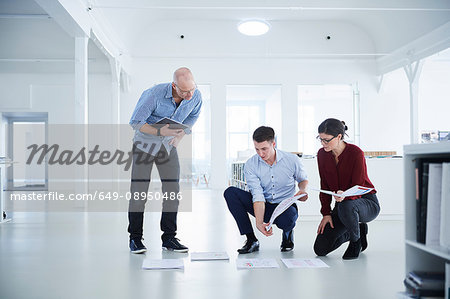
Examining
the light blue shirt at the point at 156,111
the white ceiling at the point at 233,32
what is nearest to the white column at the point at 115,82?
the white ceiling at the point at 233,32

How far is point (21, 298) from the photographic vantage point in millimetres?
2031

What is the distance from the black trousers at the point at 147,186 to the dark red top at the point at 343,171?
1128 mm

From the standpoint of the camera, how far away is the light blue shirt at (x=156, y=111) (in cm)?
288

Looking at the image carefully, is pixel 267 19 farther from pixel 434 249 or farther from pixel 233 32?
pixel 434 249

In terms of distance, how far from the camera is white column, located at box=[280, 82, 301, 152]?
10.6 meters

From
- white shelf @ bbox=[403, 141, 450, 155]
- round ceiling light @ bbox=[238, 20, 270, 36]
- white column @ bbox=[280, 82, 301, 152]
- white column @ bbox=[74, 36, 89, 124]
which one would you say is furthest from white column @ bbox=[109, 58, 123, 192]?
white shelf @ bbox=[403, 141, 450, 155]

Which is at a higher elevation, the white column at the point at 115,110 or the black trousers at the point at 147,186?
the white column at the point at 115,110

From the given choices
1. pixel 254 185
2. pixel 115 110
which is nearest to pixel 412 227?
pixel 254 185

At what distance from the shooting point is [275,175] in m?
3.01

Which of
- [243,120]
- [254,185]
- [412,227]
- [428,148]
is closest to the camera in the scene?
[428,148]

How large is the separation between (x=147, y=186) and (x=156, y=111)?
585 millimetres

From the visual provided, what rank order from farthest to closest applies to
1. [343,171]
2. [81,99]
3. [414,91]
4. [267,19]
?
[267,19], [414,91], [81,99], [343,171]

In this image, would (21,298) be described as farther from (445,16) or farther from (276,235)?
(445,16)

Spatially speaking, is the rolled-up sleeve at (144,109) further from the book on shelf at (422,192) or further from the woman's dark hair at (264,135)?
the book on shelf at (422,192)
